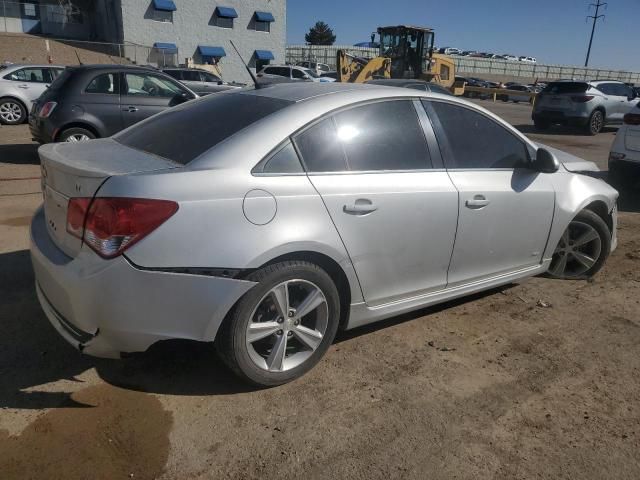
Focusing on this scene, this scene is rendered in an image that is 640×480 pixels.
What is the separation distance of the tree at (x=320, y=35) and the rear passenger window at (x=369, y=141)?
77.5 m

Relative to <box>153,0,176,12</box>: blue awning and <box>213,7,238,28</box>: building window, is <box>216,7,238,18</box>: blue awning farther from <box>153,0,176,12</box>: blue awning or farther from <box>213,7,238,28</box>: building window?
<box>153,0,176,12</box>: blue awning

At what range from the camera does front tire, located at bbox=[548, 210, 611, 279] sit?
4429 mm

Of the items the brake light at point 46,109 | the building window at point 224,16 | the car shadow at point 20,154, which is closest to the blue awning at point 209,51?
the building window at point 224,16

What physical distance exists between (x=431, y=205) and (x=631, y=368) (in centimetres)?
160

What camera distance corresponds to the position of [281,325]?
9.37ft

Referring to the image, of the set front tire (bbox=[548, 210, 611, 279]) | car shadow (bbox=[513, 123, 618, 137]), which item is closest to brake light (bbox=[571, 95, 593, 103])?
car shadow (bbox=[513, 123, 618, 137])

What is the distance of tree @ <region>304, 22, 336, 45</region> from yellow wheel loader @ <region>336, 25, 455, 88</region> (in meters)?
57.2

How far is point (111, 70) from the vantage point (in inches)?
334

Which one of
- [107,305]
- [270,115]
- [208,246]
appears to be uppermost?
[270,115]

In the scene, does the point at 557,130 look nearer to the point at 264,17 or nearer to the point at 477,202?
the point at 477,202

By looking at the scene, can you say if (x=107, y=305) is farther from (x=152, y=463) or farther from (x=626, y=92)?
(x=626, y=92)

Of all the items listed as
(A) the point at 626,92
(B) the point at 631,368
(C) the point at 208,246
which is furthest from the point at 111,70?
(A) the point at 626,92

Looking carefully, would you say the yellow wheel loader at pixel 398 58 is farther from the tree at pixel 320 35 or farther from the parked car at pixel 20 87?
the tree at pixel 320 35

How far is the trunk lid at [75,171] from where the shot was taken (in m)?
2.58
